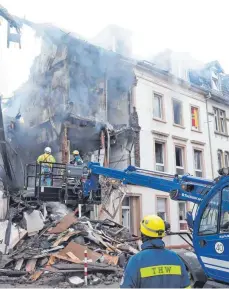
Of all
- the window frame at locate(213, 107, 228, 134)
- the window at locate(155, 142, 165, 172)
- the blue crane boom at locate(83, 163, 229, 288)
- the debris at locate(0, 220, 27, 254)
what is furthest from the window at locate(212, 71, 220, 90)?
the blue crane boom at locate(83, 163, 229, 288)

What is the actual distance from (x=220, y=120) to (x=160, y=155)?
6.78 metres

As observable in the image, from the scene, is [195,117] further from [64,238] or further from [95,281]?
[95,281]

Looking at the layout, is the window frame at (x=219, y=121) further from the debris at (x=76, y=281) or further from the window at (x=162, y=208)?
the debris at (x=76, y=281)

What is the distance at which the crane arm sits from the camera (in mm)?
6645

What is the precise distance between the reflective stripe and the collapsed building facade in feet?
40.1

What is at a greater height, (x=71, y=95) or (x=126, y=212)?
(x=71, y=95)

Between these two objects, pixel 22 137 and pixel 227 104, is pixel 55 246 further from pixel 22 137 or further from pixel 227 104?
pixel 227 104

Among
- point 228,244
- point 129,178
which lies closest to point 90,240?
point 129,178

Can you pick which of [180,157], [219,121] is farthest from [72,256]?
[219,121]

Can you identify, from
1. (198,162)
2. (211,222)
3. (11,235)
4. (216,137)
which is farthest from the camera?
(216,137)

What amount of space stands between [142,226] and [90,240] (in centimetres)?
783

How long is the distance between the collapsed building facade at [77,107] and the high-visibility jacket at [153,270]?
12168 millimetres

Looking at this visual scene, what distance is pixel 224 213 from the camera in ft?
→ 18.2

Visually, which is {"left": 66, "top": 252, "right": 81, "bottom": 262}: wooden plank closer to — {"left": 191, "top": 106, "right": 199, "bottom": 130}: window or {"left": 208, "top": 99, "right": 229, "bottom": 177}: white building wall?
{"left": 191, "top": 106, "right": 199, "bottom": 130}: window
